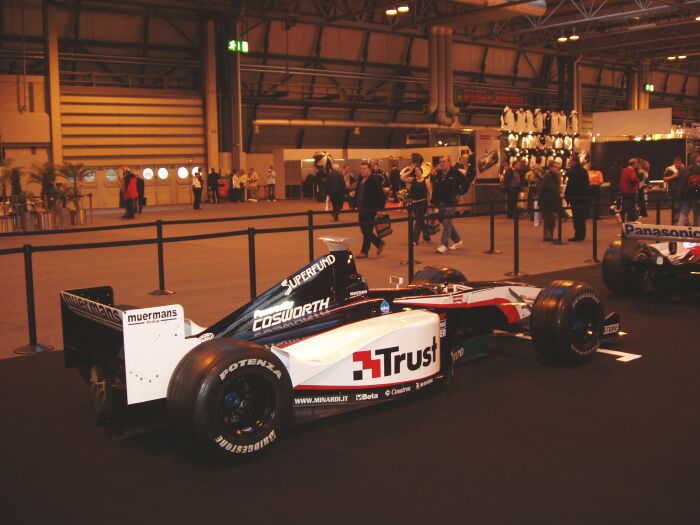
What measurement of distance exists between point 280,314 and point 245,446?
1142 millimetres

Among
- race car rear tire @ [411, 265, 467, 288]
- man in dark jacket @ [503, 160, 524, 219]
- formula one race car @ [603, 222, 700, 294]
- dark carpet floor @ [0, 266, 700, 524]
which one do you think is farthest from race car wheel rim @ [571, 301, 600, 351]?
man in dark jacket @ [503, 160, 524, 219]

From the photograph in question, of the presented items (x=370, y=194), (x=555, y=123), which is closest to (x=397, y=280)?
(x=370, y=194)

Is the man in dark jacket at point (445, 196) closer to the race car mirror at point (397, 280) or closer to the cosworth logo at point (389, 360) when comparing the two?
the race car mirror at point (397, 280)

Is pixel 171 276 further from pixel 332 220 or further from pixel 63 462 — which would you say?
pixel 332 220

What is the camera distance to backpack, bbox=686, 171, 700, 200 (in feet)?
51.4

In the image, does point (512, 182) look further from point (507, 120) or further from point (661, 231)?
point (661, 231)

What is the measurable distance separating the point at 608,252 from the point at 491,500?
6189 millimetres

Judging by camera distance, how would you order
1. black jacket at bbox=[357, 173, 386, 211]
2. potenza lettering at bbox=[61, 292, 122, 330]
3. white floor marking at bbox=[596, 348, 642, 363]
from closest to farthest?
potenza lettering at bbox=[61, 292, 122, 330]
white floor marking at bbox=[596, 348, 642, 363]
black jacket at bbox=[357, 173, 386, 211]

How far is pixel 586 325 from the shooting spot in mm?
6430

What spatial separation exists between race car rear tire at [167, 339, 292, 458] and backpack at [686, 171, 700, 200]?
13358 mm

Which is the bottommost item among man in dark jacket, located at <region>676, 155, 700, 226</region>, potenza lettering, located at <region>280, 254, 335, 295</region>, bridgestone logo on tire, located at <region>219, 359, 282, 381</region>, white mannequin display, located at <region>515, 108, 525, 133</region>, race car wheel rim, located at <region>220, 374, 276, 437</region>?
race car wheel rim, located at <region>220, 374, 276, 437</region>

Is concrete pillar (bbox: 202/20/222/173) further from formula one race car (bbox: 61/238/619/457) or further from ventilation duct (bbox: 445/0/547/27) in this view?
formula one race car (bbox: 61/238/619/457)

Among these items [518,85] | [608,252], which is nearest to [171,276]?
[608,252]

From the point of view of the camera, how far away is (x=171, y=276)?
11.8 m
